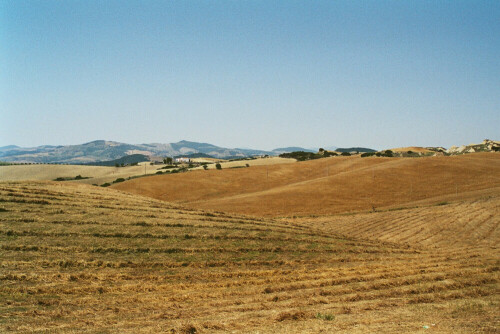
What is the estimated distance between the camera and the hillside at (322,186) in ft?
190

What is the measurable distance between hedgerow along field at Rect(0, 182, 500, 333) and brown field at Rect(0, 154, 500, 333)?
→ 0.06 meters

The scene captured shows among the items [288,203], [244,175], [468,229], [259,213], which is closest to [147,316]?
[468,229]

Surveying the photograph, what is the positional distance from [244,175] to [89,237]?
235ft

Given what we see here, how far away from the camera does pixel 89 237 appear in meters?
20.6

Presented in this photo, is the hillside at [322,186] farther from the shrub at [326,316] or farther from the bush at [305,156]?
the bush at [305,156]

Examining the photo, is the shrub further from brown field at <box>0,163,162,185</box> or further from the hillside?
brown field at <box>0,163,162,185</box>

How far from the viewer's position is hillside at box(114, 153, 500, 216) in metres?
57.9

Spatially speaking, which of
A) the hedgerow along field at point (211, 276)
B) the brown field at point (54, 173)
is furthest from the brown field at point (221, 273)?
the brown field at point (54, 173)

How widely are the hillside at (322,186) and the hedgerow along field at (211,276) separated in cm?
2818

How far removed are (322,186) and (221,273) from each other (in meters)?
56.8

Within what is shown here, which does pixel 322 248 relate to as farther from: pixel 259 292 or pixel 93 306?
pixel 93 306

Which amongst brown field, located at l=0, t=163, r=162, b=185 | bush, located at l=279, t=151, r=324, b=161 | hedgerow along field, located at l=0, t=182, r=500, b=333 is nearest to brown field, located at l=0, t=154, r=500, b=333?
hedgerow along field, located at l=0, t=182, r=500, b=333

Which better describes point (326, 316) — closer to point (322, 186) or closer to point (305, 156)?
point (322, 186)

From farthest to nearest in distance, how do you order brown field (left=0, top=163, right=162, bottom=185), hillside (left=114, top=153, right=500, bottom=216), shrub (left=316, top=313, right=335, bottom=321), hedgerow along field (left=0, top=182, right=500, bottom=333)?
brown field (left=0, top=163, right=162, bottom=185), hillside (left=114, top=153, right=500, bottom=216), shrub (left=316, top=313, right=335, bottom=321), hedgerow along field (left=0, top=182, right=500, bottom=333)
